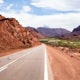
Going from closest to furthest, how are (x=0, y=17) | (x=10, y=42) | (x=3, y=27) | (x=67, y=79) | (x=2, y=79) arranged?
(x=2, y=79), (x=67, y=79), (x=10, y=42), (x=3, y=27), (x=0, y=17)

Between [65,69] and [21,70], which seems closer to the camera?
[21,70]

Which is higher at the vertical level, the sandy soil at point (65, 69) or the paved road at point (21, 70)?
the paved road at point (21, 70)

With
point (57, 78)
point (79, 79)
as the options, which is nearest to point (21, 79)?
point (57, 78)

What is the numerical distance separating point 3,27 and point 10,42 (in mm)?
8260

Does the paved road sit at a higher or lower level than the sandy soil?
higher

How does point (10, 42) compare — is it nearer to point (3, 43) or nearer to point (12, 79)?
point (3, 43)

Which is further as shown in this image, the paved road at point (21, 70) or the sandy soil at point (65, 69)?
the sandy soil at point (65, 69)

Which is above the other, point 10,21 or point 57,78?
point 10,21

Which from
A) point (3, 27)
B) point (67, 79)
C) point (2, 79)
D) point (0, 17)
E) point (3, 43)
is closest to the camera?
point (2, 79)

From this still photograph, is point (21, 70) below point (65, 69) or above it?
above

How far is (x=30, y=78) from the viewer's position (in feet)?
41.2

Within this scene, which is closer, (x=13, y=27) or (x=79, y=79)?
(x=79, y=79)

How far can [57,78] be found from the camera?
43.9 feet

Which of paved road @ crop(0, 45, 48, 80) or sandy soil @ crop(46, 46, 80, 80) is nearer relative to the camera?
paved road @ crop(0, 45, 48, 80)
